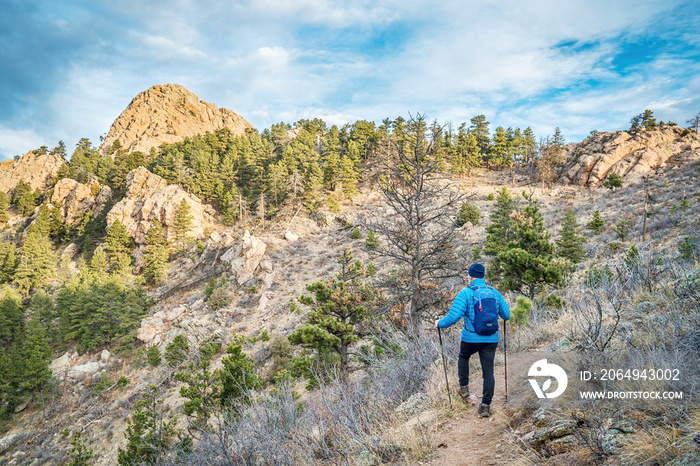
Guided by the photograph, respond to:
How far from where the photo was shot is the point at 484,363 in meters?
3.86

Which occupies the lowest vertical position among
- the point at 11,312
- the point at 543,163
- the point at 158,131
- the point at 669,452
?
the point at 11,312

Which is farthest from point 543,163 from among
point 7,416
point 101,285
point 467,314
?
point 7,416

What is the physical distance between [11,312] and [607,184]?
6567 centimetres

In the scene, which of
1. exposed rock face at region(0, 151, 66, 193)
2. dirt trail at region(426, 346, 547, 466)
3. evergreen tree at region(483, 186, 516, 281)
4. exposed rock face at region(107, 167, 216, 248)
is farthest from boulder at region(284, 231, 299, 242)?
exposed rock face at region(0, 151, 66, 193)

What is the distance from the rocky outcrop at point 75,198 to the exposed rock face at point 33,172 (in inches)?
566

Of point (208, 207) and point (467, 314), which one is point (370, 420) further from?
point (208, 207)

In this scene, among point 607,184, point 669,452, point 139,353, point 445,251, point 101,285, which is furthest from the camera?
point 607,184

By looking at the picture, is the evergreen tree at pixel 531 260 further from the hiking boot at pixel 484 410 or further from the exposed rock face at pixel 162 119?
the exposed rock face at pixel 162 119

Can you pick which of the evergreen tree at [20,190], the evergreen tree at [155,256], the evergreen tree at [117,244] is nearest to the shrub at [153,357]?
the evergreen tree at [155,256]

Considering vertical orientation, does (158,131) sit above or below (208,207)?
above

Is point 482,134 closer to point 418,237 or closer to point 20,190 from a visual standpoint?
point 418,237

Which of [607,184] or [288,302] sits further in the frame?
[607,184]

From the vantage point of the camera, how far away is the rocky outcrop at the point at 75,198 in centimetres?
4597

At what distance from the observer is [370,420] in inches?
161
